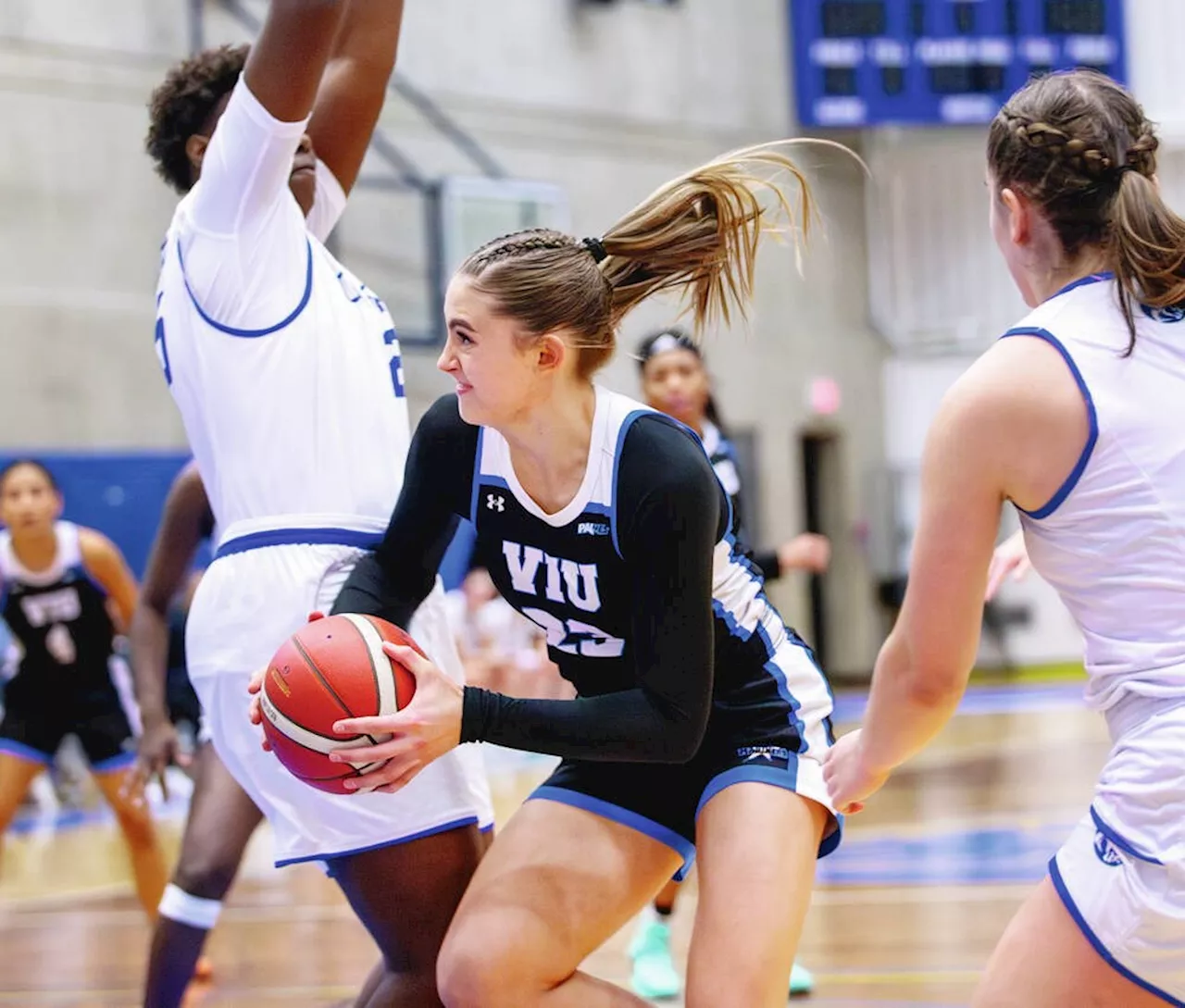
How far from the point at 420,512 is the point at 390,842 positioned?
1.77 feet

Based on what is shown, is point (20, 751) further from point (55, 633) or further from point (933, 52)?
point (933, 52)

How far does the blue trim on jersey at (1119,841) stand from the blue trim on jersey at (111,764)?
4270 millimetres

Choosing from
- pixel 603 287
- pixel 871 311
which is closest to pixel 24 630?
pixel 603 287

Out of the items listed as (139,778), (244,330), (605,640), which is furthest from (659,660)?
(139,778)

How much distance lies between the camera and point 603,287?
274cm

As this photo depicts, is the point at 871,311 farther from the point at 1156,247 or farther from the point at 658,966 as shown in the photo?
the point at 1156,247

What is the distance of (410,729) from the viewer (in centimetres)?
240

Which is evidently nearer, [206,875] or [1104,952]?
[1104,952]

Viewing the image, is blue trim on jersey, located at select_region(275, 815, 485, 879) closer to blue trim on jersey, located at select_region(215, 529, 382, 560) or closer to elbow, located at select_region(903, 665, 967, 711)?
blue trim on jersey, located at select_region(215, 529, 382, 560)

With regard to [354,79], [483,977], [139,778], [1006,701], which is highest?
[354,79]

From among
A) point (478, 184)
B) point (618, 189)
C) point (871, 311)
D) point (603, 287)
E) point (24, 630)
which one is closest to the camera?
point (603, 287)

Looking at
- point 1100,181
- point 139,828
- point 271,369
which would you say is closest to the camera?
point 1100,181

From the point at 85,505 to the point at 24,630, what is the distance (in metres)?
5.72

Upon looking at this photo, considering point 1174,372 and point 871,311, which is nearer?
point 1174,372
